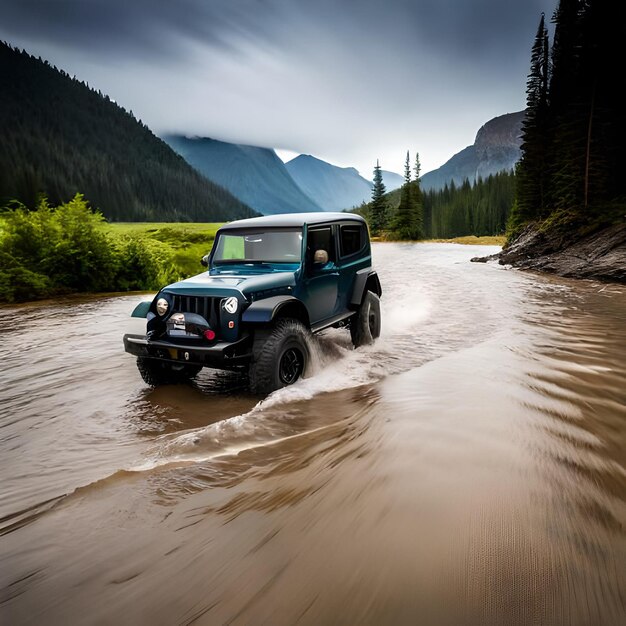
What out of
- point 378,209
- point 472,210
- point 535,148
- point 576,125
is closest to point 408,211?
point 378,209

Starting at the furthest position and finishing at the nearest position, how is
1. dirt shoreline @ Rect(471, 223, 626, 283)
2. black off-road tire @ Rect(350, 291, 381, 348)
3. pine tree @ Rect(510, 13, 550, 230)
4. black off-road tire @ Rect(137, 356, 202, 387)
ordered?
pine tree @ Rect(510, 13, 550, 230)
dirt shoreline @ Rect(471, 223, 626, 283)
black off-road tire @ Rect(350, 291, 381, 348)
black off-road tire @ Rect(137, 356, 202, 387)

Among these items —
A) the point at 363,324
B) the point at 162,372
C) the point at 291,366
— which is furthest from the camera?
the point at 363,324

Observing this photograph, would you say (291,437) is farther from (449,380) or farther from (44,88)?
(44,88)

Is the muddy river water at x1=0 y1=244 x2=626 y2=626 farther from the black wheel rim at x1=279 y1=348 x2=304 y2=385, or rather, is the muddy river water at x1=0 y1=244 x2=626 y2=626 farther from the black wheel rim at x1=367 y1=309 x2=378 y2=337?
the black wheel rim at x1=367 y1=309 x2=378 y2=337

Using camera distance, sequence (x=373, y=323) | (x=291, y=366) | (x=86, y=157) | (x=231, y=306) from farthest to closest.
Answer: (x=86, y=157)
(x=373, y=323)
(x=291, y=366)
(x=231, y=306)

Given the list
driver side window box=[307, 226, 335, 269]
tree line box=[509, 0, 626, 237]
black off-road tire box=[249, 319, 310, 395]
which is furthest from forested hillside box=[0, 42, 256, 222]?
black off-road tire box=[249, 319, 310, 395]

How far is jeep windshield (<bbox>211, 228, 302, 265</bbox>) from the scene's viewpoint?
611 centimetres

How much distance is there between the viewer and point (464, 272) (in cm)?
2375

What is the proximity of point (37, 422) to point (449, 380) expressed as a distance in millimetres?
5137

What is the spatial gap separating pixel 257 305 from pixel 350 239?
10.1 feet

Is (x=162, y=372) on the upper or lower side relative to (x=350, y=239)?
lower

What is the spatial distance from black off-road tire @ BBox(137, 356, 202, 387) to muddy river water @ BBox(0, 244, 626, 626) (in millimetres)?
145

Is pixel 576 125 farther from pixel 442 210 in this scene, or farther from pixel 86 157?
pixel 86 157

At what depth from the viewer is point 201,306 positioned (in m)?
4.99
